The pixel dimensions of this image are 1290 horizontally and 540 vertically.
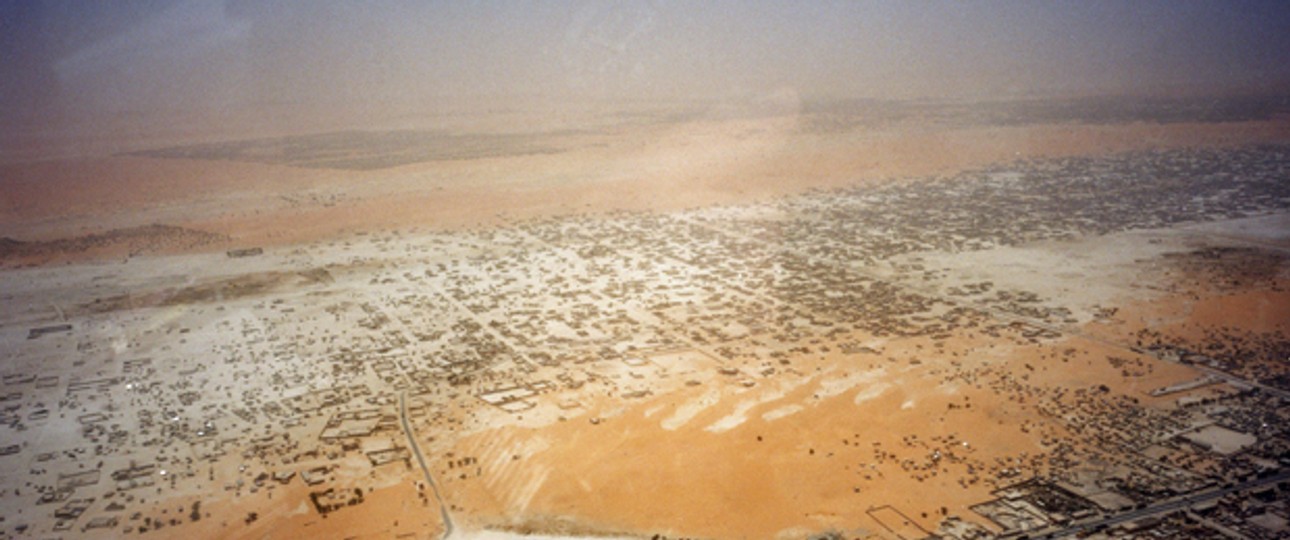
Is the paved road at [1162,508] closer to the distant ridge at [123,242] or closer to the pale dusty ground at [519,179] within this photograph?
the pale dusty ground at [519,179]

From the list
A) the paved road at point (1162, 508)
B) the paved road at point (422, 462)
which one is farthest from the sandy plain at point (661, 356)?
the paved road at point (1162, 508)

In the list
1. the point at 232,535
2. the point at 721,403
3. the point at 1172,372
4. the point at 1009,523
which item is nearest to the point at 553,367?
the point at 721,403

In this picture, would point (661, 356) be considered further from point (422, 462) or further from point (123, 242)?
point (123, 242)

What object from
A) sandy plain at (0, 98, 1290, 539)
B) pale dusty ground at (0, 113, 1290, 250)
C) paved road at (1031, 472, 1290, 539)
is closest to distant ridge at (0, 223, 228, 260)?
sandy plain at (0, 98, 1290, 539)

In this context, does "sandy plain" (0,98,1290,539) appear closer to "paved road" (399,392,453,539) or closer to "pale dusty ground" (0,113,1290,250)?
"paved road" (399,392,453,539)

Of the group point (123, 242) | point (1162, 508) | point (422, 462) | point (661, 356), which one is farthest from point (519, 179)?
point (1162, 508)

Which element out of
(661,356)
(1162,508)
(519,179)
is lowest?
(1162,508)

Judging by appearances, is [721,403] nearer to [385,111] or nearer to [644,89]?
[385,111]
